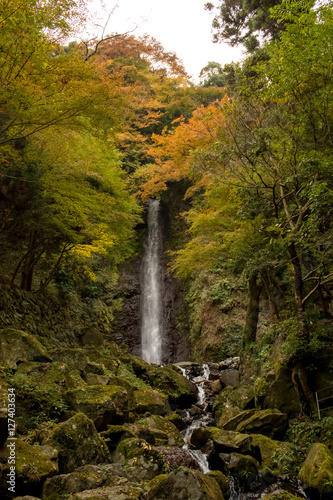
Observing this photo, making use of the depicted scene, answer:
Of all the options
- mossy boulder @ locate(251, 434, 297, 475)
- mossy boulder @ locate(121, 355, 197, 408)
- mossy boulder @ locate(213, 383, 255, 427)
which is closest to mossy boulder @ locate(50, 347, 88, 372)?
mossy boulder @ locate(121, 355, 197, 408)

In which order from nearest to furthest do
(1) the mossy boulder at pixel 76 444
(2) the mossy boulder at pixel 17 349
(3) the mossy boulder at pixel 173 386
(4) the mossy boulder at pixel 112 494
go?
(4) the mossy boulder at pixel 112 494, (1) the mossy boulder at pixel 76 444, (2) the mossy boulder at pixel 17 349, (3) the mossy boulder at pixel 173 386

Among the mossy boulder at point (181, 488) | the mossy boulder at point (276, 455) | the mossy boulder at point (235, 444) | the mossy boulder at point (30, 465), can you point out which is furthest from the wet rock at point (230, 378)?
the mossy boulder at point (30, 465)

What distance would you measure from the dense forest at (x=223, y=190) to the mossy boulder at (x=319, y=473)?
0.04 metres

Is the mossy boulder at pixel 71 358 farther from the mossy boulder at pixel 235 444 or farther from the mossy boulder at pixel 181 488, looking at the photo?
the mossy boulder at pixel 181 488

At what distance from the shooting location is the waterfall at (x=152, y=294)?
815 inches

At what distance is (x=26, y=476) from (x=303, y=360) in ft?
19.9

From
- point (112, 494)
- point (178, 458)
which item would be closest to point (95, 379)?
point (178, 458)

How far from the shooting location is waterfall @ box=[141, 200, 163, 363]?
67.9 ft

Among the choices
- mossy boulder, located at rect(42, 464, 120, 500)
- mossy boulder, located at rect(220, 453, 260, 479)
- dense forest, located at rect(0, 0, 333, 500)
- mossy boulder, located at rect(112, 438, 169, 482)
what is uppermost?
dense forest, located at rect(0, 0, 333, 500)

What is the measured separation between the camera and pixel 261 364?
10.6 m

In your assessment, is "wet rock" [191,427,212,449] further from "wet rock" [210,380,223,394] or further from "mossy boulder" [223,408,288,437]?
"wet rock" [210,380,223,394]

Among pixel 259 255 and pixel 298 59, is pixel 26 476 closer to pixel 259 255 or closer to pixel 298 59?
pixel 259 255

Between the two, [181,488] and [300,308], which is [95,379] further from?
[300,308]

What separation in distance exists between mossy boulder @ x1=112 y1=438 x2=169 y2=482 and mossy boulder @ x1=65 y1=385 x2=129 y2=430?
0.84 metres
